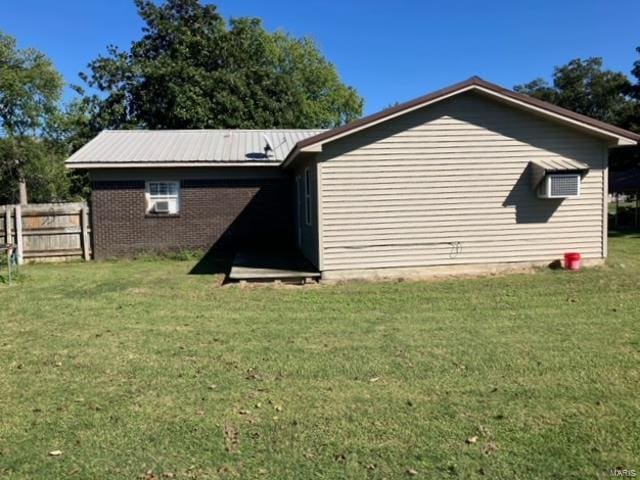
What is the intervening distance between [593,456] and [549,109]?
27.2 ft

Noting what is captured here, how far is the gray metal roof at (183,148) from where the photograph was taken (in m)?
14.4

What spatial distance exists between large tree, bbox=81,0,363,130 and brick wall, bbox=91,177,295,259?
36.4 ft

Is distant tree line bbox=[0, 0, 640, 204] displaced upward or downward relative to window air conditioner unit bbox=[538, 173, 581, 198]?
upward

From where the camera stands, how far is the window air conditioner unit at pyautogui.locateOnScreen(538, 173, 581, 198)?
10.2 metres

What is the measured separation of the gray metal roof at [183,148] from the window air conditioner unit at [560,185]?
7.00 m

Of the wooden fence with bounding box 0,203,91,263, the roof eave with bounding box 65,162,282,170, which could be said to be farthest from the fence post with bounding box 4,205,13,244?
the roof eave with bounding box 65,162,282,170

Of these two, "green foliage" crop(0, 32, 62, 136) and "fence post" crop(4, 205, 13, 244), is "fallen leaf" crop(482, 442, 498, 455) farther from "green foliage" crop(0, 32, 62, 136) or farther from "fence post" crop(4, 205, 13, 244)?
"green foliage" crop(0, 32, 62, 136)

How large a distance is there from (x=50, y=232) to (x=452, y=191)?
→ 10947 millimetres

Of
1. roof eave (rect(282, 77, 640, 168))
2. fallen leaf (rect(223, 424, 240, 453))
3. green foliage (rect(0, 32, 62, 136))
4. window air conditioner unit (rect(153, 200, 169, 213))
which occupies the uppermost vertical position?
green foliage (rect(0, 32, 62, 136))

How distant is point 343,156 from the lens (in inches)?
401

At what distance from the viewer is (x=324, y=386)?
4.64m

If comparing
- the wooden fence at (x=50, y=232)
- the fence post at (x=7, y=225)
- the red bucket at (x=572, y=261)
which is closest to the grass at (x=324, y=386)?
the red bucket at (x=572, y=261)

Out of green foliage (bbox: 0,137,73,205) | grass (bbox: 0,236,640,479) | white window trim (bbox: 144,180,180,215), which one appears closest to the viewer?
grass (bbox: 0,236,640,479)

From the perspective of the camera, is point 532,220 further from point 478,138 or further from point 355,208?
point 355,208
